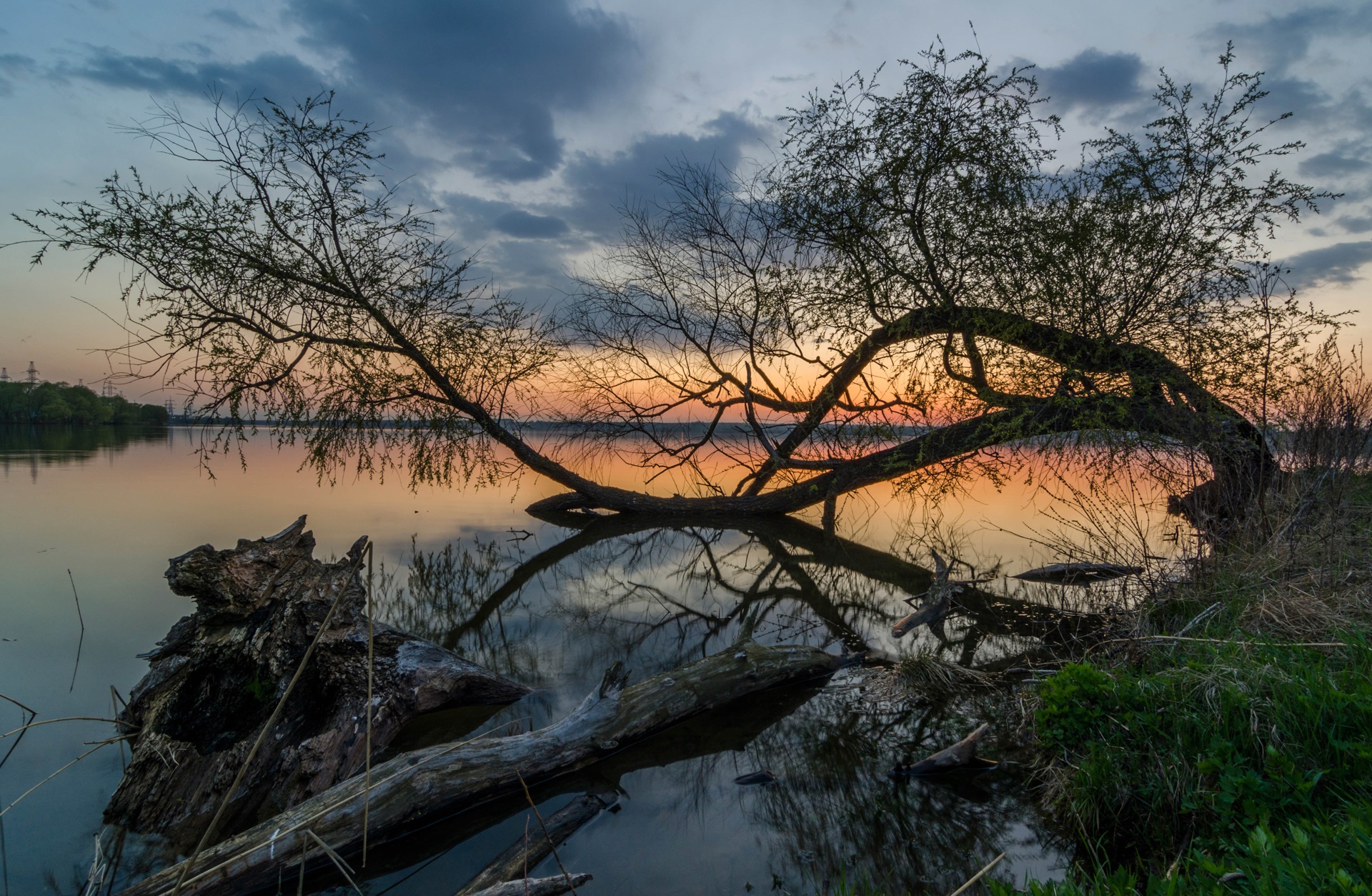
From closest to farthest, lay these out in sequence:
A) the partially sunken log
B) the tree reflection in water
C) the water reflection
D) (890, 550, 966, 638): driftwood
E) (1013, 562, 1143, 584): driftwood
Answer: the tree reflection in water < the partially sunken log < (1013, 562, 1143, 584): driftwood < (890, 550, 966, 638): driftwood < the water reflection

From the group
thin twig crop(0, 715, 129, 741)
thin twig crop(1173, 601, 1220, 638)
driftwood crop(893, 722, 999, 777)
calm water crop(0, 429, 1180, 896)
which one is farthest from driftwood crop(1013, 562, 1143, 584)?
thin twig crop(0, 715, 129, 741)

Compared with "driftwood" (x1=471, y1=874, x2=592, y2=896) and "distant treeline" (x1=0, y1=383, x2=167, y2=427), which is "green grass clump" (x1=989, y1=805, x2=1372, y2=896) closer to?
"driftwood" (x1=471, y1=874, x2=592, y2=896)

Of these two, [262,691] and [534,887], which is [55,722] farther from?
[534,887]

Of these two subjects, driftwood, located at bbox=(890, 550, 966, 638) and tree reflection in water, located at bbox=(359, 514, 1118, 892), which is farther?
driftwood, located at bbox=(890, 550, 966, 638)

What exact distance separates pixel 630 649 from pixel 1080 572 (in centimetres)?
513

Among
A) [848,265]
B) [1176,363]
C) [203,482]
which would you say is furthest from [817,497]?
[203,482]

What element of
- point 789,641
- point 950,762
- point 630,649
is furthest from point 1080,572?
point 630,649

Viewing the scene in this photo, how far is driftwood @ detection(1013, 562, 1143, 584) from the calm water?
0.48 m

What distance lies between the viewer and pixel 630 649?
24.1ft

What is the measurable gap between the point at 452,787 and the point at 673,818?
1.29m

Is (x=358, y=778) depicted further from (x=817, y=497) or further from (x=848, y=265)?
(x=817, y=497)

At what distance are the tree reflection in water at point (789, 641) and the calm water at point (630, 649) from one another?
2 centimetres

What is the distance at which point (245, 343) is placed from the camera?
940cm

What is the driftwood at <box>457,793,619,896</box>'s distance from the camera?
10.5 feet
